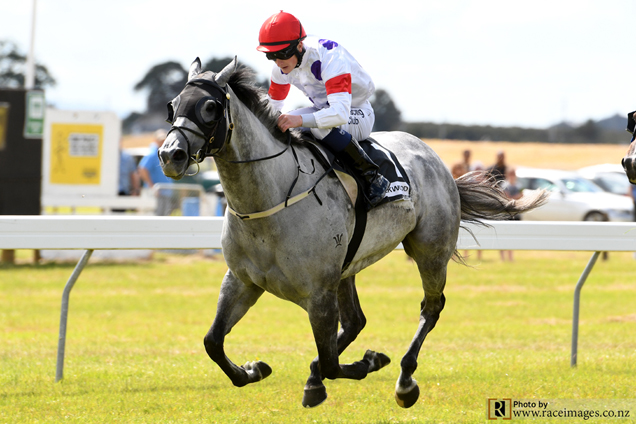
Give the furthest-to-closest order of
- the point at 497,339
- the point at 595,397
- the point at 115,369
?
the point at 497,339, the point at 115,369, the point at 595,397

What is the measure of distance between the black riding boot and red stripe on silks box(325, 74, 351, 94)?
1.35 ft

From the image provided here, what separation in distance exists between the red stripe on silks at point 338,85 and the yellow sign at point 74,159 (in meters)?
11.8

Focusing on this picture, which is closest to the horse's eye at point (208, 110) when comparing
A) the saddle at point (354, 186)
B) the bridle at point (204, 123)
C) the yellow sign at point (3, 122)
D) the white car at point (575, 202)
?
the bridle at point (204, 123)

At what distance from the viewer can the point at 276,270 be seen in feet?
14.7

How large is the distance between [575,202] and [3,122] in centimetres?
1380

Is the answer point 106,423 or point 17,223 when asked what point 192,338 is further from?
point 106,423

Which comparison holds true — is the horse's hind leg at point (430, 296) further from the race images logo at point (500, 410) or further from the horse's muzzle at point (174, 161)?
the horse's muzzle at point (174, 161)

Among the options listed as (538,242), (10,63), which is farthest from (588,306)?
(10,63)

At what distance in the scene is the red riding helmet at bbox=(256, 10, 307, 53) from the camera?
4566 mm

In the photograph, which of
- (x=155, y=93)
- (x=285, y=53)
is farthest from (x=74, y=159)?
(x=155, y=93)

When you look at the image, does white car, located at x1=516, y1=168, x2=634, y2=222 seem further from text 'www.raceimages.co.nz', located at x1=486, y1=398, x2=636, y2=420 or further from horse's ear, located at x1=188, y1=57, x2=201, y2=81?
horse's ear, located at x1=188, y1=57, x2=201, y2=81

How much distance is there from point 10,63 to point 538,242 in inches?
2493

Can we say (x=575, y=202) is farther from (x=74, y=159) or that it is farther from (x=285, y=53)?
(x=285, y=53)

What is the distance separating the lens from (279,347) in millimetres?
7586
